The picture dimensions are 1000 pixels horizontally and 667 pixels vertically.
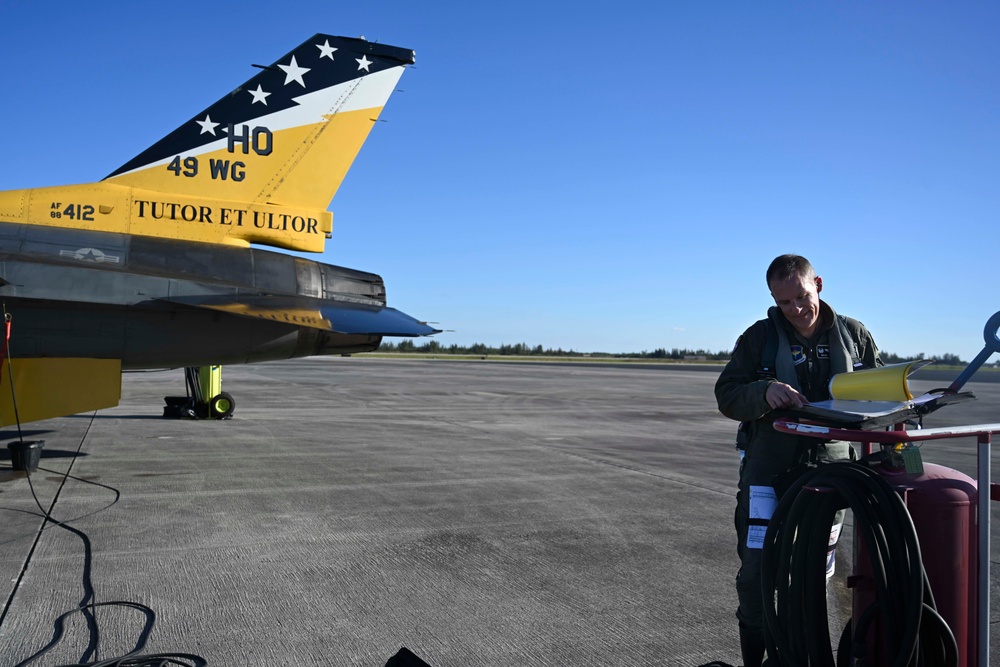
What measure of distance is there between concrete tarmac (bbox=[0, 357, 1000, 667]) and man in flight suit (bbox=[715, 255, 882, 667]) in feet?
2.34

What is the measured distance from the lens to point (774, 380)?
2980mm

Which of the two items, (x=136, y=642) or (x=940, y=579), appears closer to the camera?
(x=940, y=579)

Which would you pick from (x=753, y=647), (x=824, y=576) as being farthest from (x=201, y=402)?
(x=824, y=576)

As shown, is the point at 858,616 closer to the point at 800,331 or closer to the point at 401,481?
the point at 800,331

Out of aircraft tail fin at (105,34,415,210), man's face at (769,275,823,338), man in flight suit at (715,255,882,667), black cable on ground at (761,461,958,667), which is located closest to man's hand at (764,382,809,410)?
man in flight suit at (715,255,882,667)

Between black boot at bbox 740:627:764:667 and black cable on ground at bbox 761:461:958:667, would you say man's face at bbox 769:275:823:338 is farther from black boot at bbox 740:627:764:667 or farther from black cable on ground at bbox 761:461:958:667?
black boot at bbox 740:627:764:667

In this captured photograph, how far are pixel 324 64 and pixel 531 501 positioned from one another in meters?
6.08

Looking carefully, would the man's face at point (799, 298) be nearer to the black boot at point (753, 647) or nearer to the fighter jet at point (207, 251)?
the black boot at point (753, 647)

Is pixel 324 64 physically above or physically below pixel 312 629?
above

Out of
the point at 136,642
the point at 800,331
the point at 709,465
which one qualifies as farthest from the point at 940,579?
the point at 709,465

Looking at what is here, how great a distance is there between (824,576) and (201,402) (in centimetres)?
1243

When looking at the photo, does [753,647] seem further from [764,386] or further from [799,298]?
[799,298]

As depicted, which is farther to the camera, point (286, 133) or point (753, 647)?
point (286, 133)

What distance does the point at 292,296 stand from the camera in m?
8.26
